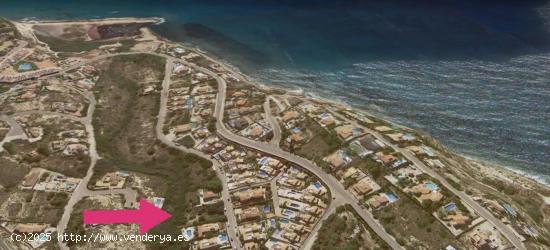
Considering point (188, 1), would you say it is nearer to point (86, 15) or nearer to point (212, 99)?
point (86, 15)

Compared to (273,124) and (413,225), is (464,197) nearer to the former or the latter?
(413,225)

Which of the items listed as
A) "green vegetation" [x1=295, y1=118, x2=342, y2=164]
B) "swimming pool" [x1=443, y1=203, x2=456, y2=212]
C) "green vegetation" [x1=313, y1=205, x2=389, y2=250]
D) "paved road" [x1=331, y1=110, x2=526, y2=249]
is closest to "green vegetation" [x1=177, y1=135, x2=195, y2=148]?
"green vegetation" [x1=295, y1=118, x2=342, y2=164]

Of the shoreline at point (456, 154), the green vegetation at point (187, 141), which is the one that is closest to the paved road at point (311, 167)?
the green vegetation at point (187, 141)

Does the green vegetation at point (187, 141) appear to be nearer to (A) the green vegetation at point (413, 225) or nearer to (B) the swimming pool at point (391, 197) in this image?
(A) the green vegetation at point (413, 225)

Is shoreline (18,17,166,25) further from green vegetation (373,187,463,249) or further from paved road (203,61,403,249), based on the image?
green vegetation (373,187,463,249)

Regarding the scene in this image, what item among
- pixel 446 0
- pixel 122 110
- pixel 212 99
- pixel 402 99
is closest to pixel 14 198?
pixel 122 110

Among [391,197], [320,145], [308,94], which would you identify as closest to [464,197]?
[391,197]
